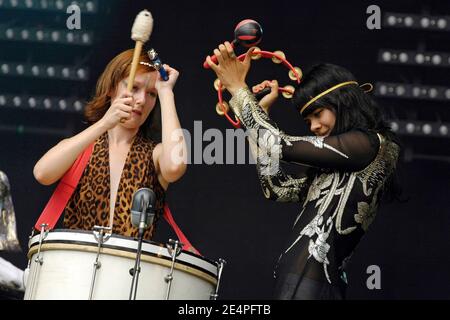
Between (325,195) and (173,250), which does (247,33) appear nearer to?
(325,195)

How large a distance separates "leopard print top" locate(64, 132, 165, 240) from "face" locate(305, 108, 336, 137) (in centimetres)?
64

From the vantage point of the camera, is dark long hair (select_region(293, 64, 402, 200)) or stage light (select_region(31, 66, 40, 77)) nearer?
dark long hair (select_region(293, 64, 402, 200))

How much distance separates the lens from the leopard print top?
4.39 m

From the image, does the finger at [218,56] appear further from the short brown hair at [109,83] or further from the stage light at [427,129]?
the stage light at [427,129]

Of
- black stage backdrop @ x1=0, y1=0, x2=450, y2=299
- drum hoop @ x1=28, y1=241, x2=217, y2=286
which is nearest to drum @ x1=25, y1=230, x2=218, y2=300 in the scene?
drum hoop @ x1=28, y1=241, x2=217, y2=286

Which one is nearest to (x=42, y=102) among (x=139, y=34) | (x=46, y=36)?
(x=46, y=36)

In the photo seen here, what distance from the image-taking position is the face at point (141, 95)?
14.9ft

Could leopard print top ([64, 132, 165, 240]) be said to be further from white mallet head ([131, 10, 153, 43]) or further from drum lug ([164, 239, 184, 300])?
white mallet head ([131, 10, 153, 43])

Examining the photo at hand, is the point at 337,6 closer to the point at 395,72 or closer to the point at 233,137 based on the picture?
the point at 395,72

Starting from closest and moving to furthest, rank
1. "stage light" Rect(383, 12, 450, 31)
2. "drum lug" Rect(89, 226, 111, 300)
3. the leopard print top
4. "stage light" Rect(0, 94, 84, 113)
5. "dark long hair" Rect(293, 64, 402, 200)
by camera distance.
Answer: "drum lug" Rect(89, 226, 111, 300) → "dark long hair" Rect(293, 64, 402, 200) → the leopard print top → "stage light" Rect(383, 12, 450, 31) → "stage light" Rect(0, 94, 84, 113)

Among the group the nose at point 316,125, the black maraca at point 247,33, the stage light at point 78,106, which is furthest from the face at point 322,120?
the stage light at point 78,106

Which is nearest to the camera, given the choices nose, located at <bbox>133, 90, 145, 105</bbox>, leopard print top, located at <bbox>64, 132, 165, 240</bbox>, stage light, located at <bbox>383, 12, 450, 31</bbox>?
leopard print top, located at <bbox>64, 132, 165, 240</bbox>

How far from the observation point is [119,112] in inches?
170
